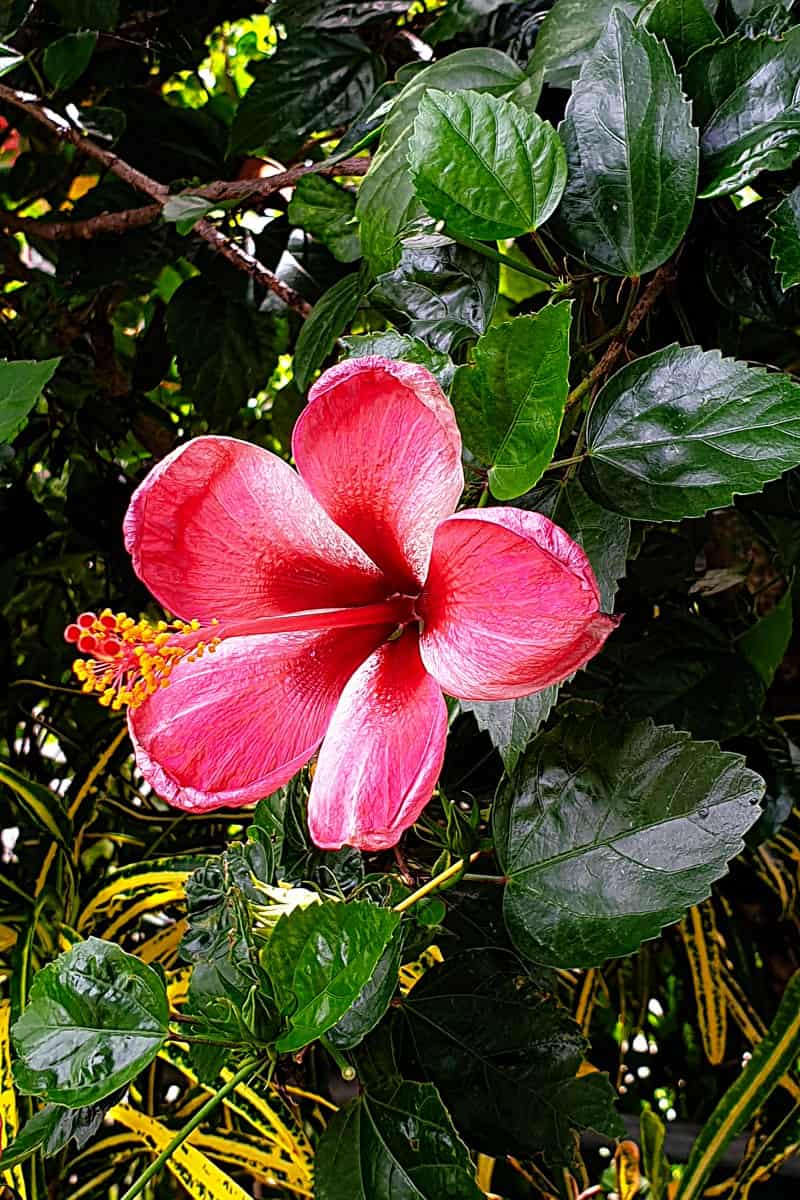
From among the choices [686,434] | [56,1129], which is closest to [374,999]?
[56,1129]

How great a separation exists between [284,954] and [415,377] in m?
0.22

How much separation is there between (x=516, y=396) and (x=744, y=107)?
167mm

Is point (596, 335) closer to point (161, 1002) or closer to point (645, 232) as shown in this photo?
point (645, 232)

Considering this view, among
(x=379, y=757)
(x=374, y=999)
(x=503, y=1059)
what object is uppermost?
(x=379, y=757)

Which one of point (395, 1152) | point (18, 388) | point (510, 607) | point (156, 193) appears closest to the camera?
point (510, 607)

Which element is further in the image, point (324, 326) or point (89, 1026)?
point (324, 326)

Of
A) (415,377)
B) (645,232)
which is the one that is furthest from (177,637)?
(645,232)

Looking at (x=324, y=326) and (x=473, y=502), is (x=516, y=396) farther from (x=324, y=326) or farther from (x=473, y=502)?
(x=324, y=326)

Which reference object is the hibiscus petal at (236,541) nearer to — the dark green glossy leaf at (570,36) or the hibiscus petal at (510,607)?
the hibiscus petal at (510,607)

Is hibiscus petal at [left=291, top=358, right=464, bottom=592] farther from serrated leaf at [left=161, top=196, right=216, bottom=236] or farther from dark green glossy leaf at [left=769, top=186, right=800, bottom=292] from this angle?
serrated leaf at [left=161, top=196, right=216, bottom=236]

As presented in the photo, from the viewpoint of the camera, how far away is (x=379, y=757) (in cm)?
40

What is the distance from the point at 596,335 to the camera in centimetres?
55

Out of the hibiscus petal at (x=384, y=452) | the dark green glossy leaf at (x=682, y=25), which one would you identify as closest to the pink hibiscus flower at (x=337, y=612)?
the hibiscus petal at (x=384, y=452)

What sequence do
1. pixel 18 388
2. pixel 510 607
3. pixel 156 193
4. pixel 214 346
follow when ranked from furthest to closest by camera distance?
pixel 214 346 → pixel 156 193 → pixel 18 388 → pixel 510 607
